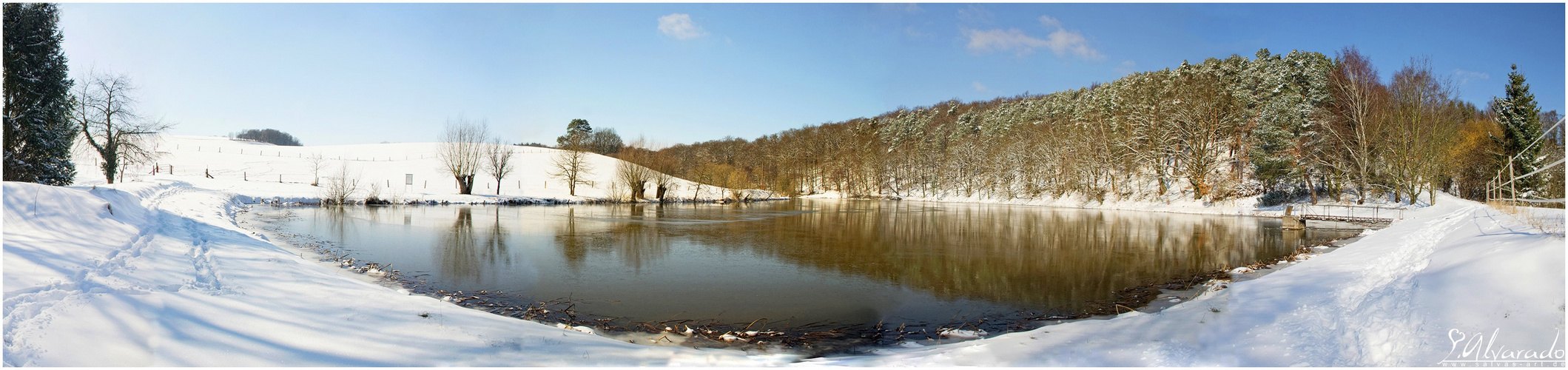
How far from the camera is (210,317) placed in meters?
4.12

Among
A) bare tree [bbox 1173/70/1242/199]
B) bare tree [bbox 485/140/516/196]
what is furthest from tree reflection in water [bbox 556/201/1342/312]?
bare tree [bbox 485/140/516/196]

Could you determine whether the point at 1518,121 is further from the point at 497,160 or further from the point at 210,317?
the point at 497,160

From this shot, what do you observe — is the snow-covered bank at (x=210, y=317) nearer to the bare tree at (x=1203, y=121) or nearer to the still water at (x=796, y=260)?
the still water at (x=796, y=260)

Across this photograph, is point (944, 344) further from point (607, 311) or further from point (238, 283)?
point (238, 283)

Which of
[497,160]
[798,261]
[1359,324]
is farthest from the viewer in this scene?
[497,160]

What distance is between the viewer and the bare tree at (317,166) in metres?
38.6

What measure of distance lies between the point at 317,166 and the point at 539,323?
46.1 meters

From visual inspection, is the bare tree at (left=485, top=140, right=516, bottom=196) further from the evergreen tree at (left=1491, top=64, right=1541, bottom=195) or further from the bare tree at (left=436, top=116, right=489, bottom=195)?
the evergreen tree at (left=1491, top=64, right=1541, bottom=195)

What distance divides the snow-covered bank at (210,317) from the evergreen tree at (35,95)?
45.2 ft

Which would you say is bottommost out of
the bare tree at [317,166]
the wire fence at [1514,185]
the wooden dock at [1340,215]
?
the wooden dock at [1340,215]

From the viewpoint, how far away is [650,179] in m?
40.6

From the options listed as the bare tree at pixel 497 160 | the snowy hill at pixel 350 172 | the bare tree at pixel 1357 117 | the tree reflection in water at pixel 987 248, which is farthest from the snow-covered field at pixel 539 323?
the bare tree at pixel 497 160

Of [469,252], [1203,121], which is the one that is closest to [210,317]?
Result: [469,252]

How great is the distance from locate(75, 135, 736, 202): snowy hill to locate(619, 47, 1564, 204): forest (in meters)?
8.37
